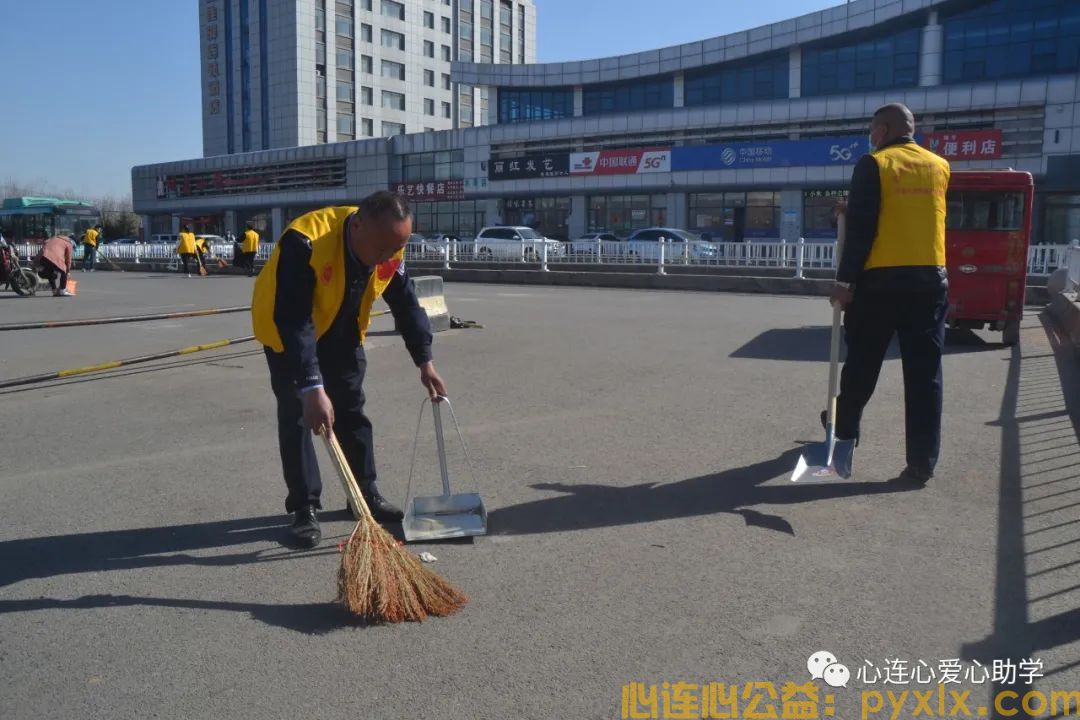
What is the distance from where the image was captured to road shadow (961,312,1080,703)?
3189mm

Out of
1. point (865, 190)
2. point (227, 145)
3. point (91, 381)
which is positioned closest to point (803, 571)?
point (865, 190)

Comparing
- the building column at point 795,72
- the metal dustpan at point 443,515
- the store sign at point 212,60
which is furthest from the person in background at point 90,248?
the store sign at point 212,60

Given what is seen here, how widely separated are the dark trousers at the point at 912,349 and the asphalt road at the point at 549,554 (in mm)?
312

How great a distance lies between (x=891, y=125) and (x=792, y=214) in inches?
1491

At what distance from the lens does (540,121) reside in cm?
4906

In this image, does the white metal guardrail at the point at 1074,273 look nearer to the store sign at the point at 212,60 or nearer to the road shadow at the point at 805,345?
the road shadow at the point at 805,345

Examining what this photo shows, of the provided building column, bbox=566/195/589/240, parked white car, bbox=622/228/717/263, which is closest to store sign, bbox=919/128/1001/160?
parked white car, bbox=622/228/717/263

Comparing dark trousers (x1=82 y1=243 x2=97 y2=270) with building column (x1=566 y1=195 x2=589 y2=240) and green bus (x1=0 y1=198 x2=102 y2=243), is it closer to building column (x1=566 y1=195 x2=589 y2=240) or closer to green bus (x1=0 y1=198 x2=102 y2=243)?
green bus (x1=0 y1=198 x2=102 y2=243)

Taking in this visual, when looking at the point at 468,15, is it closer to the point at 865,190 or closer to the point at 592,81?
the point at 592,81

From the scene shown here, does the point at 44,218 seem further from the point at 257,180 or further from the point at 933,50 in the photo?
the point at 933,50

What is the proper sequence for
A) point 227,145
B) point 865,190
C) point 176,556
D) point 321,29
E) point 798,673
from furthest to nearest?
point 227,145, point 321,29, point 865,190, point 176,556, point 798,673

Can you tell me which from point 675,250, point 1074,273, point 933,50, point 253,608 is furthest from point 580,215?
point 253,608

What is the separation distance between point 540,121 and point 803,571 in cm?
4726

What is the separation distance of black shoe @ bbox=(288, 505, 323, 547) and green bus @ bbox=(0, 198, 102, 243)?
40.7 meters
